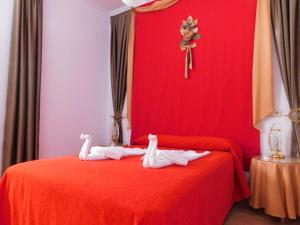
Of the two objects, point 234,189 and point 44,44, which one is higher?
point 44,44

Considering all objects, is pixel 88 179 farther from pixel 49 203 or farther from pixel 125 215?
pixel 125 215

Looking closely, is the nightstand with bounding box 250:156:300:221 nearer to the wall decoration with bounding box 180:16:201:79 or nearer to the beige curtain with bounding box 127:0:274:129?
the beige curtain with bounding box 127:0:274:129

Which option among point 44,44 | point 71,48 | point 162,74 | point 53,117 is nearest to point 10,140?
point 53,117

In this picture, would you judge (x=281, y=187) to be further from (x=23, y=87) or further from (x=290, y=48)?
(x=23, y=87)

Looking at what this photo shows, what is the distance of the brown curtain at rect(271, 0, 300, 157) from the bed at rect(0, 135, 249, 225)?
41.6 inches

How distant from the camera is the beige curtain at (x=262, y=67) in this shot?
2336 millimetres

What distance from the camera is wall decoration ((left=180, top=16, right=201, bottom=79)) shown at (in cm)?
289

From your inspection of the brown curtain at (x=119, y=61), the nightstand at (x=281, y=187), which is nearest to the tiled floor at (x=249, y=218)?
the nightstand at (x=281, y=187)

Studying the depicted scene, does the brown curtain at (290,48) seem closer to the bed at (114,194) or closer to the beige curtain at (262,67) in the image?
the beige curtain at (262,67)

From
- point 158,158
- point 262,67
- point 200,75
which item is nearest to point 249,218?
point 158,158

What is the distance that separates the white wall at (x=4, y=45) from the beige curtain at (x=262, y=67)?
2.79 m

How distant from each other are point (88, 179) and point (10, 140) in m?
1.77

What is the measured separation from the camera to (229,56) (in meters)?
2.65

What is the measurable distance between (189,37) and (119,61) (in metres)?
1.25
